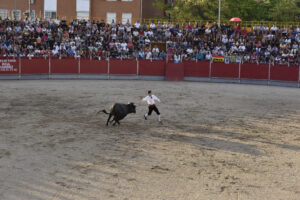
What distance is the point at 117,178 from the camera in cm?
717

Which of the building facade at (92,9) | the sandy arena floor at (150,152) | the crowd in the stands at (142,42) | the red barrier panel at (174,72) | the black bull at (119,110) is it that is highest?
the building facade at (92,9)

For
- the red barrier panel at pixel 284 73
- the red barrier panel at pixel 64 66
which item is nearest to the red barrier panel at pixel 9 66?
the red barrier panel at pixel 64 66

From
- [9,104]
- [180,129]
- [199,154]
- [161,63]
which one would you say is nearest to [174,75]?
[161,63]

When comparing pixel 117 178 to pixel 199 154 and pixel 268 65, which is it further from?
pixel 268 65

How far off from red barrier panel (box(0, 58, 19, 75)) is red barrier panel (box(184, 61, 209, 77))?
11602mm

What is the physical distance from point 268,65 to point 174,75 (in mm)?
6434

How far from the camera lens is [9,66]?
2516cm

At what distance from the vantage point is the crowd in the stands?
27688mm

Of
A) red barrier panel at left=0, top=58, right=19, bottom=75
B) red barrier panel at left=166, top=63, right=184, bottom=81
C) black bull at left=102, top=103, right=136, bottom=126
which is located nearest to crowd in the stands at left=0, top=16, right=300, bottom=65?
red barrier panel at left=166, top=63, right=184, bottom=81

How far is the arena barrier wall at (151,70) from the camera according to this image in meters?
25.4

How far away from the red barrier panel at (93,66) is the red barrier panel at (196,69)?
5775 mm

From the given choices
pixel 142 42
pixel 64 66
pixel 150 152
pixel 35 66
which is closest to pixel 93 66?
pixel 64 66

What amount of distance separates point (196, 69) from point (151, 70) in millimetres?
3214

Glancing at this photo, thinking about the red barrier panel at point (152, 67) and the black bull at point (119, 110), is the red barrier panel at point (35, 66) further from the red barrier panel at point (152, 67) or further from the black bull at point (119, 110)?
the black bull at point (119, 110)
